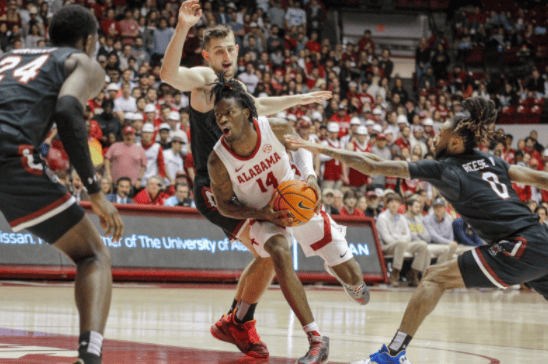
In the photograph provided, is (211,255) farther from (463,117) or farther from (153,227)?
(463,117)

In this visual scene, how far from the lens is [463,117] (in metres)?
5.14

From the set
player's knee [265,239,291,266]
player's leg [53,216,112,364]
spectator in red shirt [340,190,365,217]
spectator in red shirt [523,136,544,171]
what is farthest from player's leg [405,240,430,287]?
player's leg [53,216,112,364]

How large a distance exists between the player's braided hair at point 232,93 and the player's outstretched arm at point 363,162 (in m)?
0.33

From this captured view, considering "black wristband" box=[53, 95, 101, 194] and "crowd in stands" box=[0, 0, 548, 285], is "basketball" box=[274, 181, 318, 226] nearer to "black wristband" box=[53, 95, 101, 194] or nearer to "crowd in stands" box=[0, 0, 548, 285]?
"black wristband" box=[53, 95, 101, 194]

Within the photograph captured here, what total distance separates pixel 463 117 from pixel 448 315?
400 centimetres

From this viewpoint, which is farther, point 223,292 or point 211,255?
point 211,255

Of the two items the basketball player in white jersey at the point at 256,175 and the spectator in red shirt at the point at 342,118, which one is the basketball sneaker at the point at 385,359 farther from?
the spectator in red shirt at the point at 342,118

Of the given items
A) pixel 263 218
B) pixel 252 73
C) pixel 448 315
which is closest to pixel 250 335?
pixel 263 218

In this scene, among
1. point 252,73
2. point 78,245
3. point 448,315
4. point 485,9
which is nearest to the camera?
point 78,245

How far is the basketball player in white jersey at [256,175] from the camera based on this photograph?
493 cm

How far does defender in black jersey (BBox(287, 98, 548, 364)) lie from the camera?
484cm

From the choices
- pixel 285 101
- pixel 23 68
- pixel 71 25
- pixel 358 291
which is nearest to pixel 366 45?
pixel 285 101

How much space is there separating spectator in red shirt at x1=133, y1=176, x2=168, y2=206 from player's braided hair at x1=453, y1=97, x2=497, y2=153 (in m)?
7.72

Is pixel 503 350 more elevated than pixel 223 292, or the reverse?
pixel 503 350
